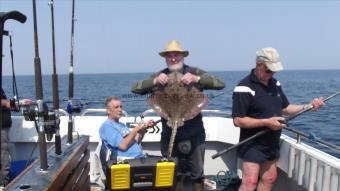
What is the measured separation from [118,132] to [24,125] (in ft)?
7.22

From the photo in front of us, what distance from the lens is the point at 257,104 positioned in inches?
157

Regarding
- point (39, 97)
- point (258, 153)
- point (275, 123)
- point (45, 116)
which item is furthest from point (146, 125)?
point (39, 97)

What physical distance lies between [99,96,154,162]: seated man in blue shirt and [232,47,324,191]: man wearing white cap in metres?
1.06

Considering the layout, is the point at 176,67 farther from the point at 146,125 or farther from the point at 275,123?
the point at 275,123

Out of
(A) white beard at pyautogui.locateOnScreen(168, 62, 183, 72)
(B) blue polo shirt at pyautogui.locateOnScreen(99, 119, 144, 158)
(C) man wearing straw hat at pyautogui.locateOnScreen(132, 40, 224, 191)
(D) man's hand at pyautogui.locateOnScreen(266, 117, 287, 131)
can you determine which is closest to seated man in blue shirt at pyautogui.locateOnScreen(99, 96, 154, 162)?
(B) blue polo shirt at pyautogui.locateOnScreen(99, 119, 144, 158)

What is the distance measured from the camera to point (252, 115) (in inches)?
159

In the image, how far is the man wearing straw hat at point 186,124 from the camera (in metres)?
4.31

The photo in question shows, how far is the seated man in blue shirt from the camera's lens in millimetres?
4465

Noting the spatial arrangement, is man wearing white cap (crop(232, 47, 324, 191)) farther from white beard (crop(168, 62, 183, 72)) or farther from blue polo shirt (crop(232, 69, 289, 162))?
white beard (crop(168, 62, 183, 72))

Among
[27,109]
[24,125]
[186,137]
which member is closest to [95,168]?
[24,125]

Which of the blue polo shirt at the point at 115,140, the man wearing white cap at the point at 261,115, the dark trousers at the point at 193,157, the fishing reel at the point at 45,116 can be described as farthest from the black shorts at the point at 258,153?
the fishing reel at the point at 45,116

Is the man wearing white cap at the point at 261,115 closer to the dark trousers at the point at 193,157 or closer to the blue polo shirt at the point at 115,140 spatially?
the dark trousers at the point at 193,157

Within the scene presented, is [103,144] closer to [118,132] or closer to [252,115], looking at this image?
[118,132]

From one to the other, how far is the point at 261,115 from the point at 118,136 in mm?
1651
